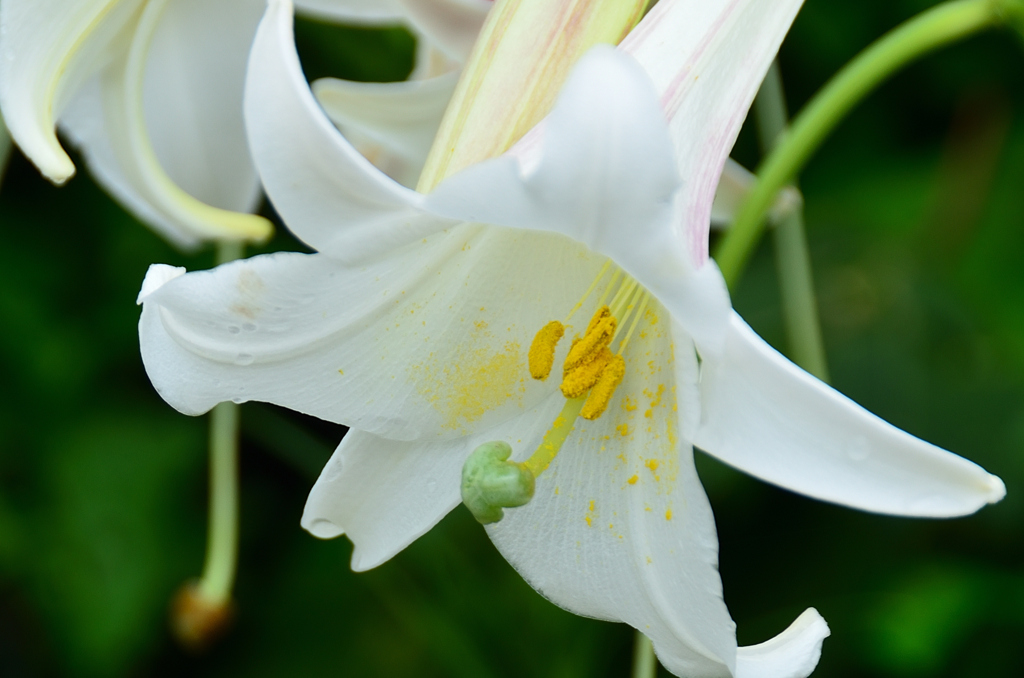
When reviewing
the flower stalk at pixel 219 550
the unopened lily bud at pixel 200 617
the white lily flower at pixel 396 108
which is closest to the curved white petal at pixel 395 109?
the white lily flower at pixel 396 108

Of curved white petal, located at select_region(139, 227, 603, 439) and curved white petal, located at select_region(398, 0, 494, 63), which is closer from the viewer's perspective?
curved white petal, located at select_region(139, 227, 603, 439)

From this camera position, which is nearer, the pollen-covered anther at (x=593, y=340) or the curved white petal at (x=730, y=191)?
the pollen-covered anther at (x=593, y=340)

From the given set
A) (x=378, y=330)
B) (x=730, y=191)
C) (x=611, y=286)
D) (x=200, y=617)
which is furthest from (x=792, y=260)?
(x=200, y=617)

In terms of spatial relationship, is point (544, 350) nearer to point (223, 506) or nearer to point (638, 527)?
point (638, 527)

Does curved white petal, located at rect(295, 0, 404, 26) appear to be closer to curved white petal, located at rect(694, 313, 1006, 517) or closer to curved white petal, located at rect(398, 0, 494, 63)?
curved white petal, located at rect(398, 0, 494, 63)

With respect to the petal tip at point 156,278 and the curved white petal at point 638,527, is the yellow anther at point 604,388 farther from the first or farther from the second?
the petal tip at point 156,278

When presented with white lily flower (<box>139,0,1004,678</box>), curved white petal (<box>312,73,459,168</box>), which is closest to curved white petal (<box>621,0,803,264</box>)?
white lily flower (<box>139,0,1004,678</box>)

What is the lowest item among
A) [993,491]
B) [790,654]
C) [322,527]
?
[322,527]
